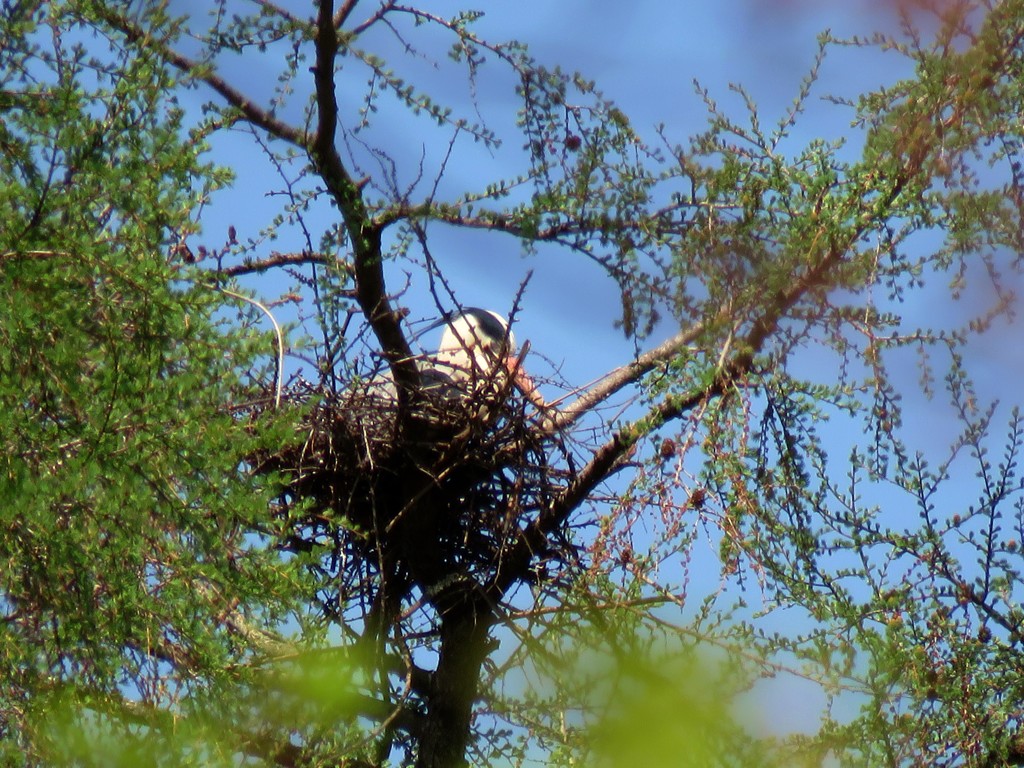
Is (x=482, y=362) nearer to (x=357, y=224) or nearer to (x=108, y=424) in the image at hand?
(x=357, y=224)

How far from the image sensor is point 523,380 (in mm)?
5613

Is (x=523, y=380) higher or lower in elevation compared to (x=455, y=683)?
higher

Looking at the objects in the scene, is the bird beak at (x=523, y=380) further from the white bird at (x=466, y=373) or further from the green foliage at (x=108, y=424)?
the green foliage at (x=108, y=424)

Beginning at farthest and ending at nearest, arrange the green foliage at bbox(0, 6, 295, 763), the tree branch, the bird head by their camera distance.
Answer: the bird head < the tree branch < the green foliage at bbox(0, 6, 295, 763)

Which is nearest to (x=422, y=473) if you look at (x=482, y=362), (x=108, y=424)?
(x=482, y=362)

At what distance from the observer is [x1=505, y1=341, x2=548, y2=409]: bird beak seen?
5.43 m

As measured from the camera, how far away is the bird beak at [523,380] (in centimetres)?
543

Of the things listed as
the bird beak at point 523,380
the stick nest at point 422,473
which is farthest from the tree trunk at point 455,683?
the bird beak at point 523,380

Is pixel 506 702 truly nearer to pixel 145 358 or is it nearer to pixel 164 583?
pixel 164 583

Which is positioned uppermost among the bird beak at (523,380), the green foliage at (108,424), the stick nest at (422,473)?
the bird beak at (523,380)

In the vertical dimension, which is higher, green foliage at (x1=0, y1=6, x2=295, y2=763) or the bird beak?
the bird beak

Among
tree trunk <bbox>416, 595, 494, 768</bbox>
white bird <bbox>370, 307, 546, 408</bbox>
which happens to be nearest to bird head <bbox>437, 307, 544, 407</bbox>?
white bird <bbox>370, 307, 546, 408</bbox>

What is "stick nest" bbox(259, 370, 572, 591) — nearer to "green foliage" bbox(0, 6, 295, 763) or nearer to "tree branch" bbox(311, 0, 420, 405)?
"tree branch" bbox(311, 0, 420, 405)

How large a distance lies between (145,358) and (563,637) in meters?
2.10
